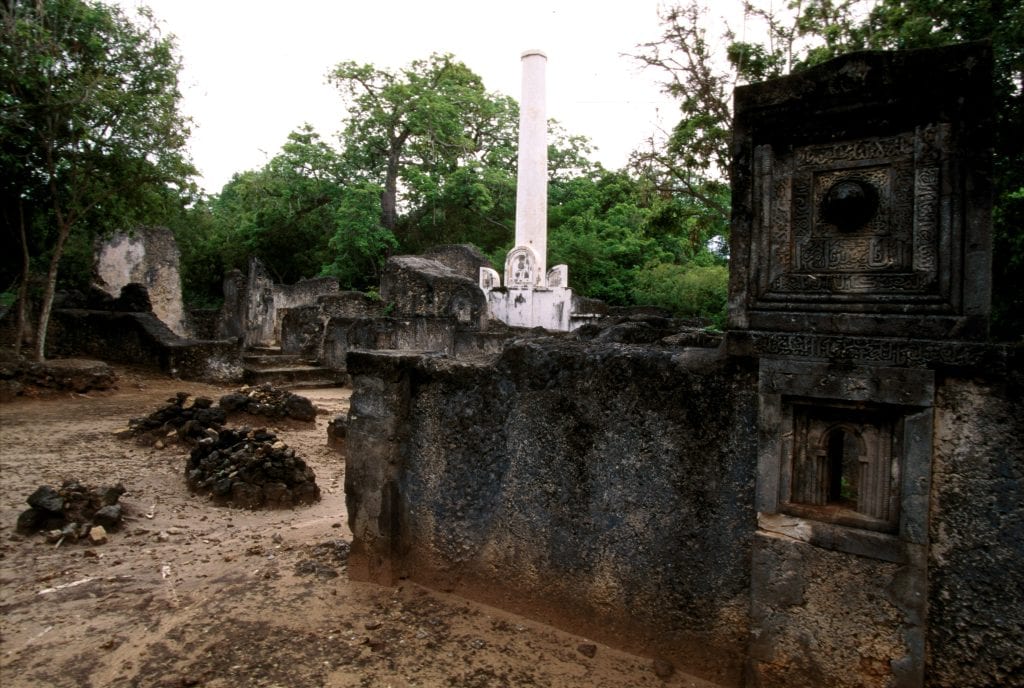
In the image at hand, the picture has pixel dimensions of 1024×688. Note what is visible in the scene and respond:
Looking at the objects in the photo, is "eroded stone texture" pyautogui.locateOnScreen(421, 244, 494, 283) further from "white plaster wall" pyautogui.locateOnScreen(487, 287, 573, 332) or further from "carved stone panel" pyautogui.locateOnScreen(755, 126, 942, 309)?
"carved stone panel" pyautogui.locateOnScreen(755, 126, 942, 309)

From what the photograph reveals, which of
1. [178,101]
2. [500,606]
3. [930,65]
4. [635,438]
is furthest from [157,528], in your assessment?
[178,101]

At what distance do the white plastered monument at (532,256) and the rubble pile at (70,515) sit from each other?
44.3 feet

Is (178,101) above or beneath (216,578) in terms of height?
above

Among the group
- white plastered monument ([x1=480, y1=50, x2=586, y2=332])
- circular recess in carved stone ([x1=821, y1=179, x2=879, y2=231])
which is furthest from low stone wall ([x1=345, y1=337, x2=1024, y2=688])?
white plastered monument ([x1=480, y1=50, x2=586, y2=332])

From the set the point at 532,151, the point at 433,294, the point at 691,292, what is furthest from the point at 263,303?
the point at 691,292

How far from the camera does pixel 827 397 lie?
2.43 m

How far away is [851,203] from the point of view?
7.93 ft

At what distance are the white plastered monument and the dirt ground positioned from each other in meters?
13.5

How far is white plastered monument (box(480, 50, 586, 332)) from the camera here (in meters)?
18.4

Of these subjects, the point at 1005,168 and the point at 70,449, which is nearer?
the point at 1005,168

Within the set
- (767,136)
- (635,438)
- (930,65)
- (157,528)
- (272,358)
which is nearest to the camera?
(930,65)

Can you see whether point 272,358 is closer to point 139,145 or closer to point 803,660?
point 139,145

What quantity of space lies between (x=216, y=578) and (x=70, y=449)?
4.40 meters

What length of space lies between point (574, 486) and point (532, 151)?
18.1 meters
